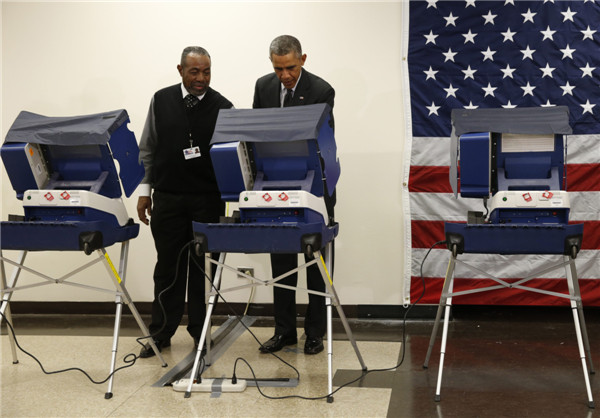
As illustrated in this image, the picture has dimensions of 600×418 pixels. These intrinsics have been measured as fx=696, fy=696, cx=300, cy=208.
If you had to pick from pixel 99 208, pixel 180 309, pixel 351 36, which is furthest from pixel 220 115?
pixel 351 36

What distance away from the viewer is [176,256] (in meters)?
3.97

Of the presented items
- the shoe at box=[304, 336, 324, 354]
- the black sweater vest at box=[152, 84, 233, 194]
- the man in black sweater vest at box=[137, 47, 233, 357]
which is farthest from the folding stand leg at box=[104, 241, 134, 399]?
the shoe at box=[304, 336, 324, 354]

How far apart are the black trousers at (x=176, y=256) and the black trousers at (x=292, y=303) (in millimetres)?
430

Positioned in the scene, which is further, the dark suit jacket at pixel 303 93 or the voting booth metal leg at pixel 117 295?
the dark suit jacket at pixel 303 93

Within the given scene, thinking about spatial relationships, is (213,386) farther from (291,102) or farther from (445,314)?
(291,102)

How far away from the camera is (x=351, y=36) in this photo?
462 cm

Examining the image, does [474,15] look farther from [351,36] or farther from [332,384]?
[332,384]

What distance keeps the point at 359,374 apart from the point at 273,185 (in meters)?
1.08

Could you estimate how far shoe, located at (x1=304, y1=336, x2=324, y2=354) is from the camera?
3836mm

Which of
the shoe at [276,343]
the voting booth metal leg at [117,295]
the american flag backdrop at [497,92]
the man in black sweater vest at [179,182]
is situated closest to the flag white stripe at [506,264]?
the american flag backdrop at [497,92]

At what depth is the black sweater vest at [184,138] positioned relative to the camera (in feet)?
12.7

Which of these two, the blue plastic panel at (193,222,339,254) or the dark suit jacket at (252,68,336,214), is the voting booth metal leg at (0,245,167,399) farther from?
the dark suit jacket at (252,68,336,214)

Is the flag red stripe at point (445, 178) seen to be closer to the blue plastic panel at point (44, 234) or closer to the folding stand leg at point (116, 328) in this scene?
the folding stand leg at point (116, 328)

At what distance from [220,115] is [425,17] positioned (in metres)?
1.93
